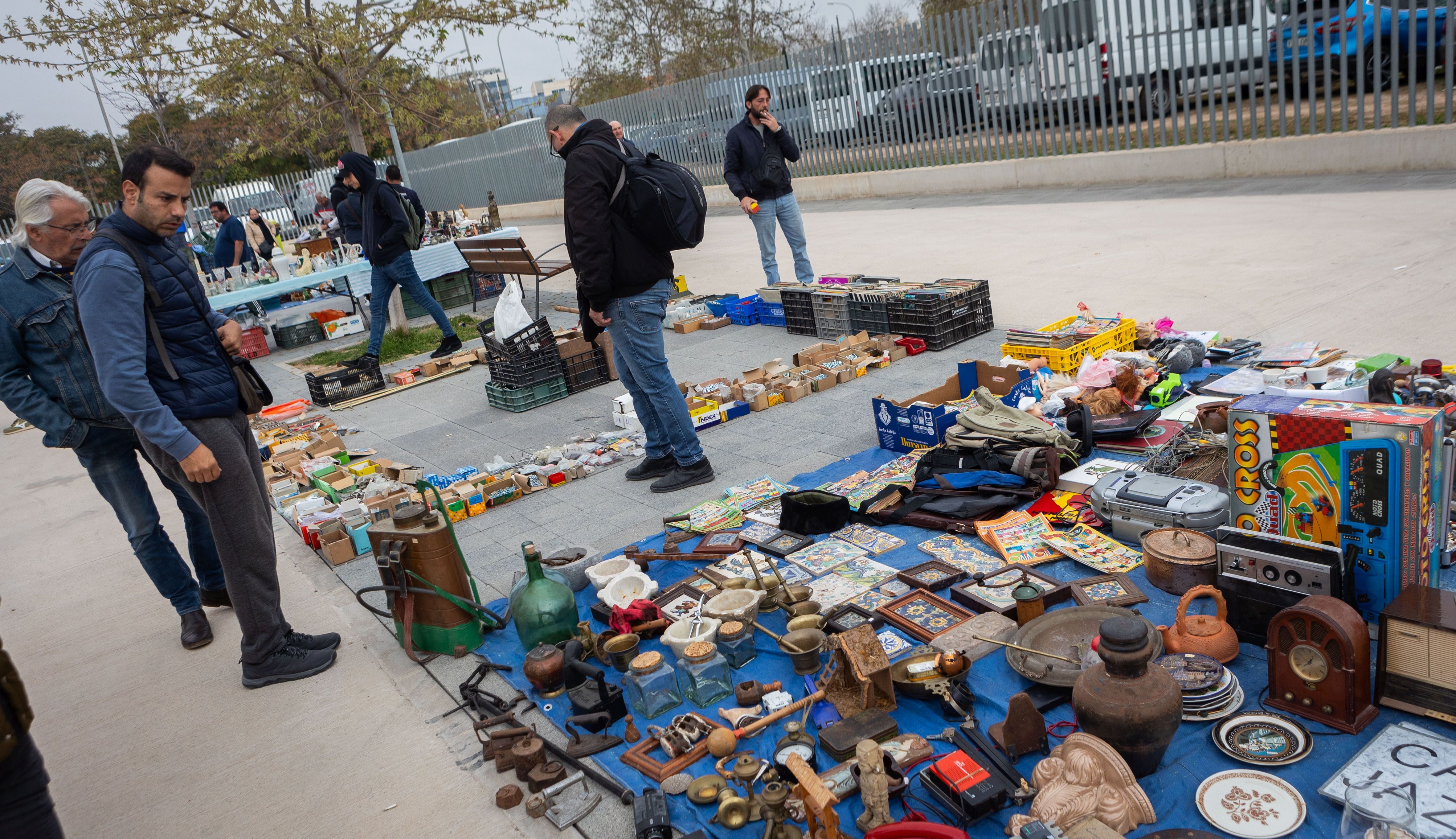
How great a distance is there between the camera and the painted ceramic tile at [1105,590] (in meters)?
3.43

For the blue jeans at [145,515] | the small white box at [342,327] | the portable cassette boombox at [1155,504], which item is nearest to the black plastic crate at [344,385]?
the small white box at [342,327]

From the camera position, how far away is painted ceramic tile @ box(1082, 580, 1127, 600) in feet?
11.3

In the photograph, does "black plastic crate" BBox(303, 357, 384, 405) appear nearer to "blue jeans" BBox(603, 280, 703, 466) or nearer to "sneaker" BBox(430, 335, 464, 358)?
"sneaker" BBox(430, 335, 464, 358)

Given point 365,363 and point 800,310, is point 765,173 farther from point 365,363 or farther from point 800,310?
point 365,363

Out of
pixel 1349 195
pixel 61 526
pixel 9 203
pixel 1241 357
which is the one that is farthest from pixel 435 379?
pixel 9 203

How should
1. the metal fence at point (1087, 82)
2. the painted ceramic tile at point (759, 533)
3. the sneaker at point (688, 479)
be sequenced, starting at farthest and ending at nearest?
the metal fence at point (1087, 82)
the sneaker at point (688, 479)
the painted ceramic tile at point (759, 533)

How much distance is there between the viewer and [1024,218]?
11.9 metres

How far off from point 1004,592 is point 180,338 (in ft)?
11.3

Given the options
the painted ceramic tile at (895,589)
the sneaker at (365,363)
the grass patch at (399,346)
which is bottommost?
the painted ceramic tile at (895,589)

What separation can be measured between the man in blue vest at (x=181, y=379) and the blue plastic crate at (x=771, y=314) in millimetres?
5664

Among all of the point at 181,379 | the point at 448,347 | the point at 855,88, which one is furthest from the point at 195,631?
the point at 855,88

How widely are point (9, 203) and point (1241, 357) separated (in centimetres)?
4450

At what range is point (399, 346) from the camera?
35.8 ft

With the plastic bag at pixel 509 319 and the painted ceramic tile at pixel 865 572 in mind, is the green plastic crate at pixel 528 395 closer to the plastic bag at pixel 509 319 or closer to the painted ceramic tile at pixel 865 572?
the plastic bag at pixel 509 319
